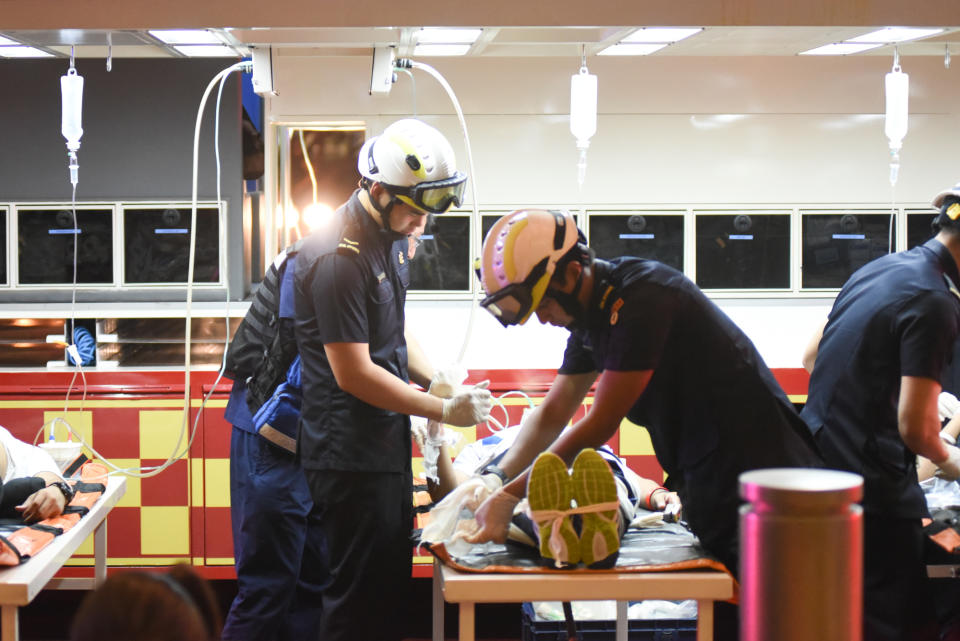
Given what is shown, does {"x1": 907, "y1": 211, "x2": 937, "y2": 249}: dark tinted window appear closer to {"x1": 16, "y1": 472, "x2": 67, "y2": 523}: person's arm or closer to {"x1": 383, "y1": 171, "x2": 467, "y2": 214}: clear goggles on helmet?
{"x1": 383, "y1": 171, "x2": 467, "y2": 214}: clear goggles on helmet

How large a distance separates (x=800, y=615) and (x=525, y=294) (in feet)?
4.11

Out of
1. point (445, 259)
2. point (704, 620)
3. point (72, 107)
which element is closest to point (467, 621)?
point (704, 620)

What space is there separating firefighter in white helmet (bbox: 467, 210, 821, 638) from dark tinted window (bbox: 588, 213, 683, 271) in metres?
2.02

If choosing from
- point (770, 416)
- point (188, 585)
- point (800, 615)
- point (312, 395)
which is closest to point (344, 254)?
point (312, 395)

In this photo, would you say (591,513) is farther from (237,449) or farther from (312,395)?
(237,449)

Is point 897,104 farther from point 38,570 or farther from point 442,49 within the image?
point 38,570

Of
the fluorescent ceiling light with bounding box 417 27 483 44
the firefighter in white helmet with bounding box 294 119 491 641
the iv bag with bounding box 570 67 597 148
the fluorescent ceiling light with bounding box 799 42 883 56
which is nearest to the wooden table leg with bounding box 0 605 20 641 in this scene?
the firefighter in white helmet with bounding box 294 119 491 641

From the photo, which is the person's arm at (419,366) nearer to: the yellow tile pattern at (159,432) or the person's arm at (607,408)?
the person's arm at (607,408)

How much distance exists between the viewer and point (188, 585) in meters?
0.96

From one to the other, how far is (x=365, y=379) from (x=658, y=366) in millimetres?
669

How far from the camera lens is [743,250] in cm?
396

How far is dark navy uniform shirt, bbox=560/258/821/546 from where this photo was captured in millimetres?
1855

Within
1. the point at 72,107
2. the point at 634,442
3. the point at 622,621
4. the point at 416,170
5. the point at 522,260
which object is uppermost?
the point at 72,107

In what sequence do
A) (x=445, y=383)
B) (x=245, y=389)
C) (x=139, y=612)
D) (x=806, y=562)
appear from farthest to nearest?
A: 1. (x=245, y=389)
2. (x=445, y=383)
3. (x=139, y=612)
4. (x=806, y=562)
